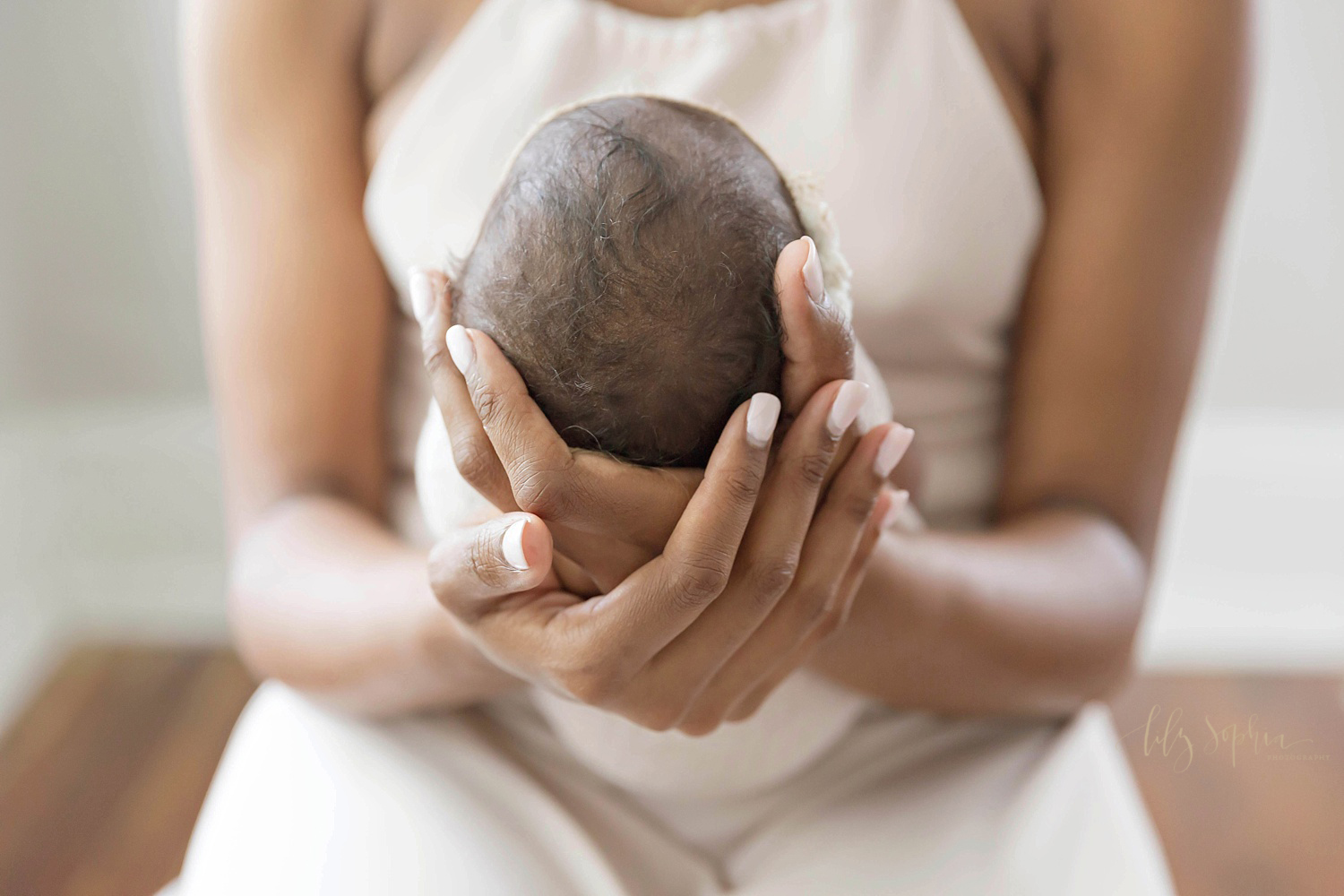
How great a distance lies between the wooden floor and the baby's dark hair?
68 centimetres

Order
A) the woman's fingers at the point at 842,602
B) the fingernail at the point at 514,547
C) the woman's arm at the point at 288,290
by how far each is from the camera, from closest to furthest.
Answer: the fingernail at the point at 514,547 < the woman's fingers at the point at 842,602 < the woman's arm at the point at 288,290

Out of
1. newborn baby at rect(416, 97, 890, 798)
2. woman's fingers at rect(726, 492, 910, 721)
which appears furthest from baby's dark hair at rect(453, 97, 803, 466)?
woman's fingers at rect(726, 492, 910, 721)

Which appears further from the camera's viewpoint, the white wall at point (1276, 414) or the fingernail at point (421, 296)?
the white wall at point (1276, 414)

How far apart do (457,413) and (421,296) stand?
0.09 meters

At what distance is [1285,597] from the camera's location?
7.75 ft

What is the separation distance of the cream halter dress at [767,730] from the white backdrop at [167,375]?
126 cm

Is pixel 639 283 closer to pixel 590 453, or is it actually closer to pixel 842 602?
pixel 590 453

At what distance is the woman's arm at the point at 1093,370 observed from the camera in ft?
3.13

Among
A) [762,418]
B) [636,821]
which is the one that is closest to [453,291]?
[762,418]

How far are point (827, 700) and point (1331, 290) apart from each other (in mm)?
1733

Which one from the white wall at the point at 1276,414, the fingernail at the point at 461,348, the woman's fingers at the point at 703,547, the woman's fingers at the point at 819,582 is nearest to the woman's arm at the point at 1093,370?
the woman's fingers at the point at 819,582

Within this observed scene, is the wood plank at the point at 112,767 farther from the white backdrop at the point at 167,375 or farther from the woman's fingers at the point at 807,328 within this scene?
the woman's fingers at the point at 807,328

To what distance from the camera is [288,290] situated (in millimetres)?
1068

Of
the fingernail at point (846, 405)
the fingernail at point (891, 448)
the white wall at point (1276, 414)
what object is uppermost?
the fingernail at point (846, 405)
